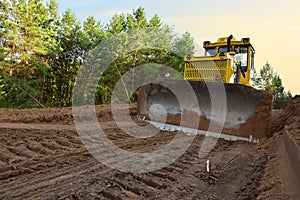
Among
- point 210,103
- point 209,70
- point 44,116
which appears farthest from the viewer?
point 209,70

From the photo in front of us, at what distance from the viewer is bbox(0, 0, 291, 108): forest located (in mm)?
16484

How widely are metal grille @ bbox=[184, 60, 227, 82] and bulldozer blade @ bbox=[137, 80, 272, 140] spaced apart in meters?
1.12

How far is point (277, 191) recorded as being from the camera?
8.20ft

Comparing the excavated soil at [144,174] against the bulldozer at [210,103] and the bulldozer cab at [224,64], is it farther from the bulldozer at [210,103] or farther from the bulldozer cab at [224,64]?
the bulldozer cab at [224,64]

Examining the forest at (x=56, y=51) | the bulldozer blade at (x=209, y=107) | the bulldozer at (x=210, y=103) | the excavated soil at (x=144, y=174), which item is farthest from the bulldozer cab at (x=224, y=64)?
the forest at (x=56, y=51)

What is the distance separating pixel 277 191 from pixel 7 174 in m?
2.87

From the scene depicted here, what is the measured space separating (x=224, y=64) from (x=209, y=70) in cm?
40

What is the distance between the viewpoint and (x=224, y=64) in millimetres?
6566

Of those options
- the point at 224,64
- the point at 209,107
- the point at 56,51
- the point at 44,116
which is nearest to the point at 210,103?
the point at 209,107

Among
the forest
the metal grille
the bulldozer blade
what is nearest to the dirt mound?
the bulldozer blade

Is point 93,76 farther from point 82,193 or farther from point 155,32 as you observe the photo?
point 82,193

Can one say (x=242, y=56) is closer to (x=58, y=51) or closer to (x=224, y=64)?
(x=224, y=64)

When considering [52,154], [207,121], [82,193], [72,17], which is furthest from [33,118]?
[72,17]

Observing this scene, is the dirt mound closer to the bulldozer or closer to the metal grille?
the bulldozer
